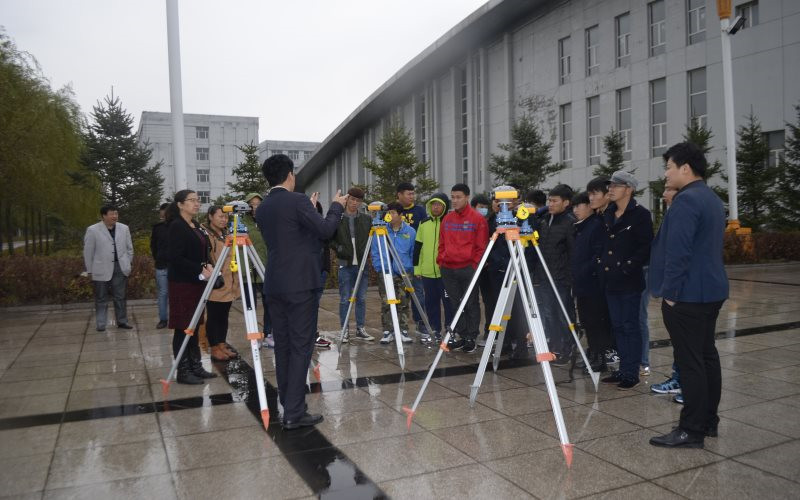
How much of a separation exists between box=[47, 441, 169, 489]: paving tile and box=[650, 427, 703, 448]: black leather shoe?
3390 millimetres

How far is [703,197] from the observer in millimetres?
4219

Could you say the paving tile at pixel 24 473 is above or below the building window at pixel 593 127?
below

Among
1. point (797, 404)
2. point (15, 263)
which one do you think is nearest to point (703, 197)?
point (797, 404)

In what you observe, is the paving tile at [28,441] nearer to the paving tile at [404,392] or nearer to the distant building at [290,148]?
the paving tile at [404,392]

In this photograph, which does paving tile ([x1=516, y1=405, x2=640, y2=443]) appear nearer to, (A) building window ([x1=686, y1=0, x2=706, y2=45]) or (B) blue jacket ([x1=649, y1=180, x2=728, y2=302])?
(B) blue jacket ([x1=649, y1=180, x2=728, y2=302])

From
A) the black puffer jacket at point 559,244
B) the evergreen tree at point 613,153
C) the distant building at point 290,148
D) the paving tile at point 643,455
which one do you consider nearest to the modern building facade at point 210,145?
the distant building at point 290,148

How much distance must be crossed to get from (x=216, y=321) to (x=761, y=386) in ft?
19.0

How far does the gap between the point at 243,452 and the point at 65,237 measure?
3482cm

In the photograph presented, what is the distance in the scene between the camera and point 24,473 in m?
3.98

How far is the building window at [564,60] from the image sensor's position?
3000cm

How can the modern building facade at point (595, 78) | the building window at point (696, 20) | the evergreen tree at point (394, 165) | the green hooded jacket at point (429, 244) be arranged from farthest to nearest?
1. the evergreen tree at point (394, 165)
2. the building window at point (696, 20)
3. the modern building facade at point (595, 78)
4. the green hooded jacket at point (429, 244)

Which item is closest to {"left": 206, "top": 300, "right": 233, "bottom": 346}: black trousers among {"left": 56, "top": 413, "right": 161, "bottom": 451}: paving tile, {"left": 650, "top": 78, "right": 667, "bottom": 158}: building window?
{"left": 56, "top": 413, "right": 161, "bottom": 451}: paving tile

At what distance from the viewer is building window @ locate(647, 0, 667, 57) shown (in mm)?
25672

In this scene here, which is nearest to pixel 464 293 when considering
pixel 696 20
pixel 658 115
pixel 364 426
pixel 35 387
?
pixel 364 426
